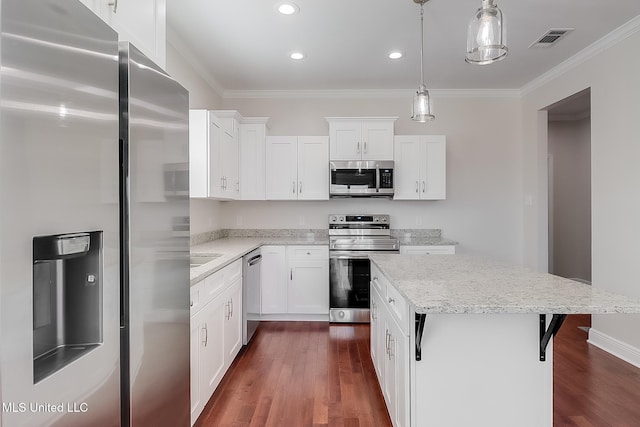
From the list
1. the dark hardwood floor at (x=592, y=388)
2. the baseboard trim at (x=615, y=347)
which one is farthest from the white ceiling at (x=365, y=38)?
the dark hardwood floor at (x=592, y=388)

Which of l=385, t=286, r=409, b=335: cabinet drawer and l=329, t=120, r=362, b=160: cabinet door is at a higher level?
l=329, t=120, r=362, b=160: cabinet door

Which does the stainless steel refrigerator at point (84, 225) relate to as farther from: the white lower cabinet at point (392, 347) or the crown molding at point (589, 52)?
the crown molding at point (589, 52)

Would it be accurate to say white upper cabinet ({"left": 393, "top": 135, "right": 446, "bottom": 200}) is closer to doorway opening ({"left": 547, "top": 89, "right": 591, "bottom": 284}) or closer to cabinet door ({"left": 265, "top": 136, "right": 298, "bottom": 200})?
cabinet door ({"left": 265, "top": 136, "right": 298, "bottom": 200})

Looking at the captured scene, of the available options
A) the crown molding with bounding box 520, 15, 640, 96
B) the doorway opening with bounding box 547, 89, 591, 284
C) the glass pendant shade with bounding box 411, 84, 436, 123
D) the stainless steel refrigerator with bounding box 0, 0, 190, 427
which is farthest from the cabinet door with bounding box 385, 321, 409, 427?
the doorway opening with bounding box 547, 89, 591, 284

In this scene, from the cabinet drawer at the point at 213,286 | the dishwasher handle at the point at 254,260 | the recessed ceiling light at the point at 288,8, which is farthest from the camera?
the dishwasher handle at the point at 254,260

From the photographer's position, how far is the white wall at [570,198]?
18.2 feet

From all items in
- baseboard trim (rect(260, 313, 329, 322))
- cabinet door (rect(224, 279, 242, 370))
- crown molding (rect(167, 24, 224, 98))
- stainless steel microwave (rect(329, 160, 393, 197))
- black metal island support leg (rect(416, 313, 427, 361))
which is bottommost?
baseboard trim (rect(260, 313, 329, 322))

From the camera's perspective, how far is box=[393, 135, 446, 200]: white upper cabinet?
13.7 ft

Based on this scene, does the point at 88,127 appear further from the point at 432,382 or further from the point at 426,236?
the point at 426,236

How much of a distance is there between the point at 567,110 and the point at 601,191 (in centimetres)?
254

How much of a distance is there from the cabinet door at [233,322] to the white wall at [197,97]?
0.88m

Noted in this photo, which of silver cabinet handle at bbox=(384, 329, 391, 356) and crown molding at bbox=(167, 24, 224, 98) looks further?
crown molding at bbox=(167, 24, 224, 98)

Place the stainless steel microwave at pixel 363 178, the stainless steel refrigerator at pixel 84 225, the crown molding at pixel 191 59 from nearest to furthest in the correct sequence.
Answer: the stainless steel refrigerator at pixel 84 225, the crown molding at pixel 191 59, the stainless steel microwave at pixel 363 178

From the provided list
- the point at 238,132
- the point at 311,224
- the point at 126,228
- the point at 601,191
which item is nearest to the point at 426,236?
the point at 311,224
